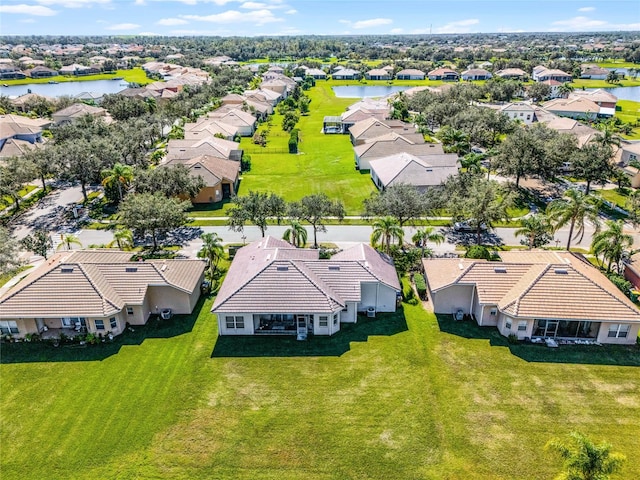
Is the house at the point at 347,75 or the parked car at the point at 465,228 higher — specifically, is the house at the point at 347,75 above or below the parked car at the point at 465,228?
above

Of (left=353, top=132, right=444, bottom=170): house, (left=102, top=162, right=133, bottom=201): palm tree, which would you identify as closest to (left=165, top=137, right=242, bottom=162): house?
(left=102, top=162, right=133, bottom=201): palm tree

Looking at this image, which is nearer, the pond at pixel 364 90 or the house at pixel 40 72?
the pond at pixel 364 90

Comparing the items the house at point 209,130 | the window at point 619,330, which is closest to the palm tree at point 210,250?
the window at point 619,330

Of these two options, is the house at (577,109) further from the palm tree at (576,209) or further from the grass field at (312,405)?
the grass field at (312,405)

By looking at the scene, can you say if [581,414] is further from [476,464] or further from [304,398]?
[304,398]

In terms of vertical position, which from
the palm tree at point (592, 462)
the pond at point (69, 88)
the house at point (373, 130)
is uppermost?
the pond at point (69, 88)

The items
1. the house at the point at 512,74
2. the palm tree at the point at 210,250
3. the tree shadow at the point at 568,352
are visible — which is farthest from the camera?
the house at the point at 512,74

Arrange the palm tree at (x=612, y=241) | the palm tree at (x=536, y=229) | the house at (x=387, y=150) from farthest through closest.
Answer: the house at (x=387, y=150) < the palm tree at (x=536, y=229) < the palm tree at (x=612, y=241)

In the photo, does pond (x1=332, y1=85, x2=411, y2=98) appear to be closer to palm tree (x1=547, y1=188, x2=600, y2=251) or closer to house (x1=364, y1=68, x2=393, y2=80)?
house (x1=364, y1=68, x2=393, y2=80)
